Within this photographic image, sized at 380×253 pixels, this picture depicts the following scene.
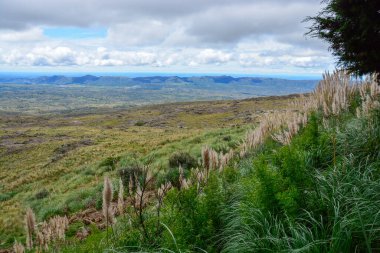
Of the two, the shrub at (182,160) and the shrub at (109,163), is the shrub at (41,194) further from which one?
the shrub at (182,160)

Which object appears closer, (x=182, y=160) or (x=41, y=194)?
(x=182, y=160)

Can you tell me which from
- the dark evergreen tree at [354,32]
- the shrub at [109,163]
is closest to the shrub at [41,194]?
the shrub at [109,163]

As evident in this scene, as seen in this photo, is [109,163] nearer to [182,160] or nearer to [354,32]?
[182,160]

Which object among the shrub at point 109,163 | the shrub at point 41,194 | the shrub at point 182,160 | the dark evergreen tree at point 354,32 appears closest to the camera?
the dark evergreen tree at point 354,32

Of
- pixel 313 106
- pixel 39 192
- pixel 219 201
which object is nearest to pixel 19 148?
pixel 39 192

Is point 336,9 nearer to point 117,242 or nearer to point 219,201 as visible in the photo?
point 219,201

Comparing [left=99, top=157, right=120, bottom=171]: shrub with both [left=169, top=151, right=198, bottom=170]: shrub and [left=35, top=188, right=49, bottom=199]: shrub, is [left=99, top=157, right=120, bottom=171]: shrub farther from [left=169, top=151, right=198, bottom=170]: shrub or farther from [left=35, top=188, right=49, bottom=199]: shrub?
[left=169, top=151, right=198, bottom=170]: shrub

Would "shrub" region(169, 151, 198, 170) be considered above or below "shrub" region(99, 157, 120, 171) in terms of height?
above

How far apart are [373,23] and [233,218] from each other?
3.20m

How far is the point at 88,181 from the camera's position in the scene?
1838cm

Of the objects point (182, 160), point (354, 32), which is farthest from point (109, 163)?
point (354, 32)

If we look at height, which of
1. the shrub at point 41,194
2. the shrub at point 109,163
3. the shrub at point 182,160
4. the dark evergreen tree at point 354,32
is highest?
the dark evergreen tree at point 354,32

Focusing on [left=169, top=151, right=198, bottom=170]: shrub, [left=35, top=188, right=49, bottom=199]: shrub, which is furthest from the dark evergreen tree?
[left=35, top=188, right=49, bottom=199]: shrub

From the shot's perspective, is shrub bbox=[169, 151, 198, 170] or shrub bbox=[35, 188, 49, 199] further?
shrub bbox=[35, 188, 49, 199]
